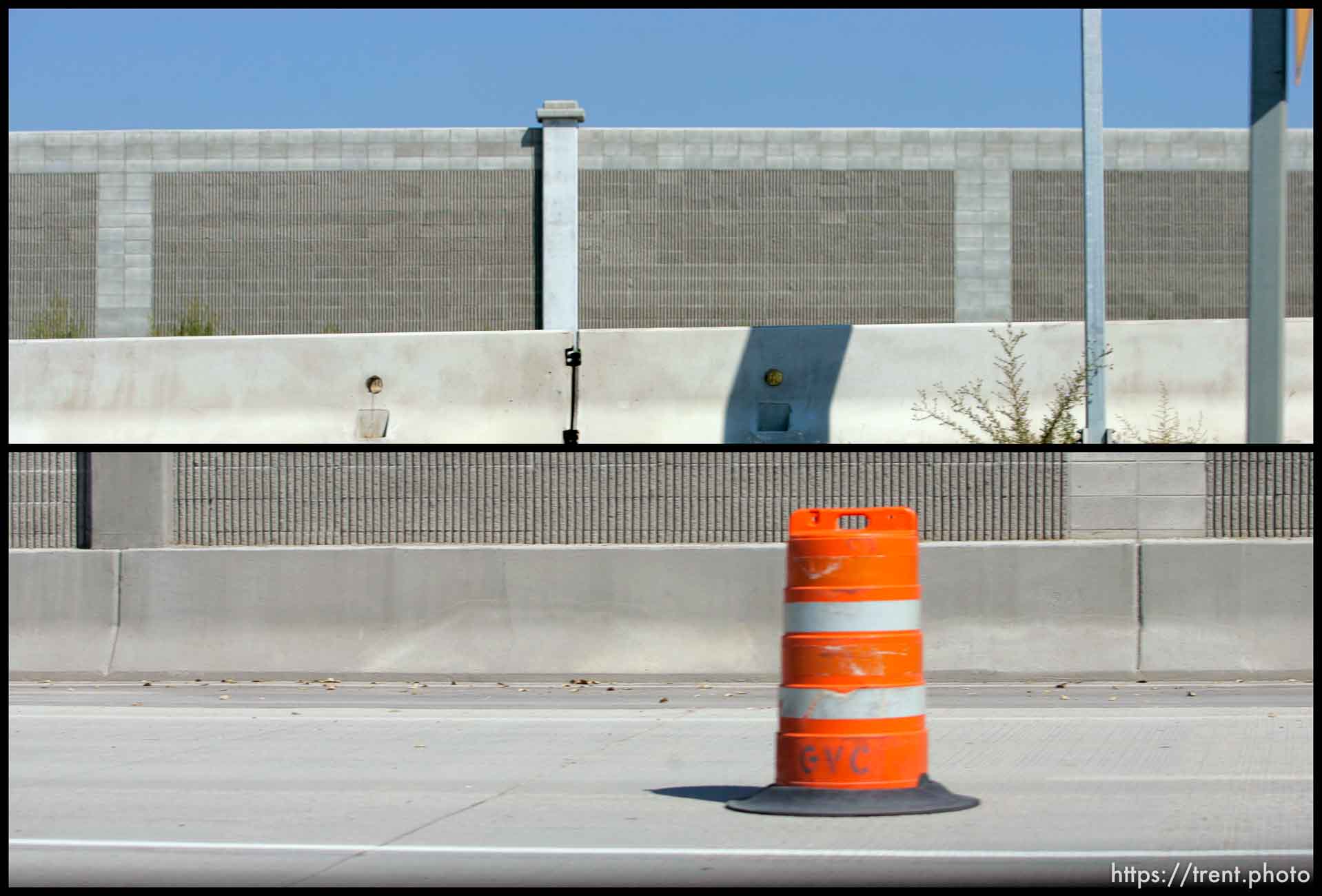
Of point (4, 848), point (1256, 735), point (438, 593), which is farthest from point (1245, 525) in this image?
point (4, 848)

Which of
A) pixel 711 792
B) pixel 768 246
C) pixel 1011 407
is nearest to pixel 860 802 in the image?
pixel 711 792

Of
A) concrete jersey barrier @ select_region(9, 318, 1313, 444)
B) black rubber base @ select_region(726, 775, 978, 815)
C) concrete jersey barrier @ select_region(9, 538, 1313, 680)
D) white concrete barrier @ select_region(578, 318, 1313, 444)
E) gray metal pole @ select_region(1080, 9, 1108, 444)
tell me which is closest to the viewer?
black rubber base @ select_region(726, 775, 978, 815)

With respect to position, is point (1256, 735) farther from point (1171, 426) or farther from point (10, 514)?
point (1171, 426)

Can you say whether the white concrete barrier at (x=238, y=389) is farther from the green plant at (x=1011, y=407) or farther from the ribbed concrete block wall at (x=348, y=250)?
the ribbed concrete block wall at (x=348, y=250)

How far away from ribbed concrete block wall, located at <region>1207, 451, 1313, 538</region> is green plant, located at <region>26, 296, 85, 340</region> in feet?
103

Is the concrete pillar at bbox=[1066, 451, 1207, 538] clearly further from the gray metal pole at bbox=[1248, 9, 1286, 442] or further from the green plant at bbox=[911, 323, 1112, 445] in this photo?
the green plant at bbox=[911, 323, 1112, 445]

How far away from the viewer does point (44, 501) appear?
1380cm

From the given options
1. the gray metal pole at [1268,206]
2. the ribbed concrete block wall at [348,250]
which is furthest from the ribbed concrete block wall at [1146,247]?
the gray metal pole at [1268,206]

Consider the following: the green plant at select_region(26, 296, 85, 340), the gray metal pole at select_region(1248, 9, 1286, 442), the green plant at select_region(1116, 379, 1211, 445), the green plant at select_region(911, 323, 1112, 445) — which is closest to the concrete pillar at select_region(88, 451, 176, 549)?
the green plant at select_region(911, 323, 1112, 445)

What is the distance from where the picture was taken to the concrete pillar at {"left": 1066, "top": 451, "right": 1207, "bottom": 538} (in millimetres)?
13039

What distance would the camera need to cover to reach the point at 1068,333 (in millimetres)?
24484

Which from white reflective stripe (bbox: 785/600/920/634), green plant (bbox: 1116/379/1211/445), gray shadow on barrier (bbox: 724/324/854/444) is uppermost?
gray shadow on barrier (bbox: 724/324/854/444)

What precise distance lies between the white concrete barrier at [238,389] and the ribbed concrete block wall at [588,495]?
1258 centimetres

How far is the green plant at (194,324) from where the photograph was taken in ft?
126
